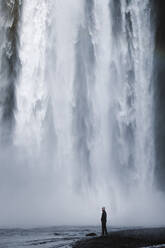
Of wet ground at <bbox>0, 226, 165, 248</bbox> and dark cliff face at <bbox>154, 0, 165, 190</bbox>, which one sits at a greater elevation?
dark cliff face at <bbox>154, 0, 165, 190</bbox>

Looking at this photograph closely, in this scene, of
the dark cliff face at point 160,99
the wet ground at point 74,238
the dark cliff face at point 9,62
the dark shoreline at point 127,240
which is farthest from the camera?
the dark cliff face at point 160,99

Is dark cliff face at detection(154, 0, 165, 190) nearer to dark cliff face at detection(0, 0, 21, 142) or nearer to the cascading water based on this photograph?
the cascading water

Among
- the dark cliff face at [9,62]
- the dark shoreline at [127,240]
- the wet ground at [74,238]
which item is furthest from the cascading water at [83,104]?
the dark shoreline at [127,240]

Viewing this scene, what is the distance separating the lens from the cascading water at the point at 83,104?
2942cm

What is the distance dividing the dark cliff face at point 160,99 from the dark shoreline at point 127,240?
1712 centimetres

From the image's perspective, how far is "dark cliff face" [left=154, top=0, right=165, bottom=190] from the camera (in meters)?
34.9

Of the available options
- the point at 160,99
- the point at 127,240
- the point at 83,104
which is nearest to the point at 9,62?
the point at 83,104

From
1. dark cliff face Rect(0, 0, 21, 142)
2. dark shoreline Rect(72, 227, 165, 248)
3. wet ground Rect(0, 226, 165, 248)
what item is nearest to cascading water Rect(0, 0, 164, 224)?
dark cliff face Rect(0, 0, 21, 142)

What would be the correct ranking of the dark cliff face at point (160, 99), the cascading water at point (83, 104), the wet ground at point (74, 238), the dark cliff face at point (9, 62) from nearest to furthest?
the wet ground at point (74, 238) → the cascading water at point (83, 104) → the dark cliff face at point (9, 62) → the dark cliff face at point (160, 99)

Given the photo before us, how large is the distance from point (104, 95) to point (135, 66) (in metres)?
3.40

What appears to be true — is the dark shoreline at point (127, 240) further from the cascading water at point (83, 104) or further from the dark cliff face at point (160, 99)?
the dark cliff face at point (160, 99)

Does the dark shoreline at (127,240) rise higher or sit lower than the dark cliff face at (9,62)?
lower

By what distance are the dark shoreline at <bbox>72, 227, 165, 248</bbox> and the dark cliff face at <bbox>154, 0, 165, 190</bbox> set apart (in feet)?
56.2

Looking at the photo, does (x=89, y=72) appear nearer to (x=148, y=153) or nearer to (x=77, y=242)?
(x=148, y=153)
